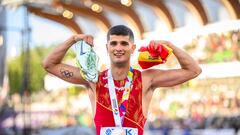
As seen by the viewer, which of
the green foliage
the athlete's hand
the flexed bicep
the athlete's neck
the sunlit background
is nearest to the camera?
the athlete's neck

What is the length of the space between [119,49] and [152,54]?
332mm

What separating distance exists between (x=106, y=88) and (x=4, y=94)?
50.4 ft

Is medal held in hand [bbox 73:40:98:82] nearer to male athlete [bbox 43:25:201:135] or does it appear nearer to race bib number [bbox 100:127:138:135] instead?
male athlete [bbox 43:25:201:135]

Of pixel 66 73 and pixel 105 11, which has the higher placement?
pixel 105 11

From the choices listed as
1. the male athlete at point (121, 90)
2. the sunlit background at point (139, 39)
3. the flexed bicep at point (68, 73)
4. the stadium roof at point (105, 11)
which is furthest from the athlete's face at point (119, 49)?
the stadium roof at point (105, 11)

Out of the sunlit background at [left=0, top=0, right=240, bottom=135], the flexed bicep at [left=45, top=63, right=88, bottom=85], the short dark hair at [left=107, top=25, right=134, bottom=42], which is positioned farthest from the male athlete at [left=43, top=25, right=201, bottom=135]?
the sunlit background at [left=0, top=0, right=240, bottom=135]

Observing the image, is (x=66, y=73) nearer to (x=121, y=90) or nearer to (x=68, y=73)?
(x=68, y=73)

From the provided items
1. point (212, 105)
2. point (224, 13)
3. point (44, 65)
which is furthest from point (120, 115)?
point (224, 13)

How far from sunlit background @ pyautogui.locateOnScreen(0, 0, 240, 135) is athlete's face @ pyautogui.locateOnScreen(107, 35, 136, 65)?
374 inches

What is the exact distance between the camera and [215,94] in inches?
729

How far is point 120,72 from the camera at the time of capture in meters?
4.86

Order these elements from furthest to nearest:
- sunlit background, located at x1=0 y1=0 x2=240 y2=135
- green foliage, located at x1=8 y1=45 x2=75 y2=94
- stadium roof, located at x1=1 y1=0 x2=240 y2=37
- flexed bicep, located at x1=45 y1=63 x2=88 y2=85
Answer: green foliage, located at x1=8 y1=45 x2=75 y2=94, stadium roof, located at x1=1 y1=0 x2=240 y2=37, sunlit background, located at x1=0 y1=0 x2=240 y2=135, flexed bicep, located at x1=45 y1=63 x2=88 y2=85

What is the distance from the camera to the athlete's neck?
486 cm

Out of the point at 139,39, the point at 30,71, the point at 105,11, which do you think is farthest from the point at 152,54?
the point at 30,71
